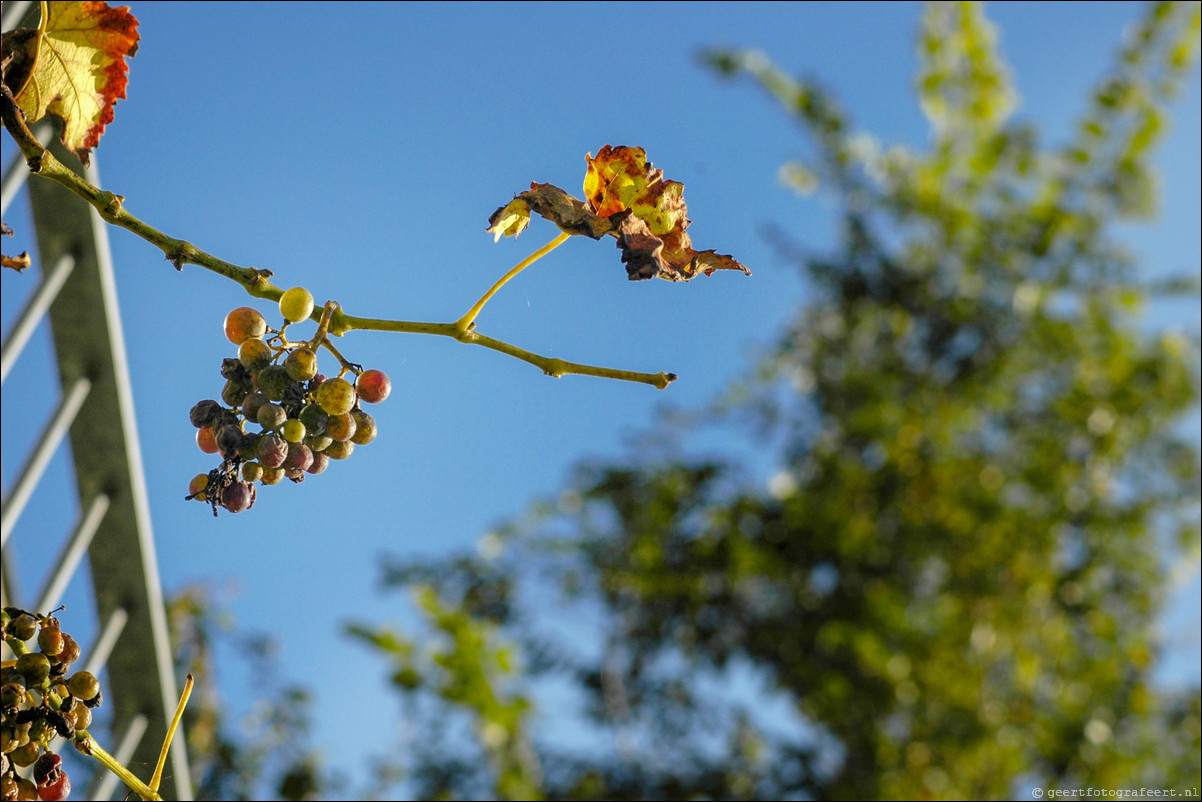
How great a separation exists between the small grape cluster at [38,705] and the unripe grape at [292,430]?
0.12 metres

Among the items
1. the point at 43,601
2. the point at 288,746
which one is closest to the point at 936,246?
the point at 288,746

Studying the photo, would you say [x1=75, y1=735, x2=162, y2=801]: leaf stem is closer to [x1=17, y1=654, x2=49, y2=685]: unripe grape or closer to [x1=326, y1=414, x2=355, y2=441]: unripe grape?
[x1=17, y1=654, x2=49, y2=685]: unripe grape

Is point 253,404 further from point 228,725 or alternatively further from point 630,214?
point 228,725

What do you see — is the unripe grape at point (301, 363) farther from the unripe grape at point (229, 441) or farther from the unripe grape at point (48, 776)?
the unripe grape at point (48, 776)

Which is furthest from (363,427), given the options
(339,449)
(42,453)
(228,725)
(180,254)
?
(228,725)

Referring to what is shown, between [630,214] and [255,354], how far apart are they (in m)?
0.17

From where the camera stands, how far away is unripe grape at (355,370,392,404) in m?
0.38

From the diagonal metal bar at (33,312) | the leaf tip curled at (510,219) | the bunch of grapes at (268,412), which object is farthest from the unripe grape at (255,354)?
the diagonal metal bar at (33,312)

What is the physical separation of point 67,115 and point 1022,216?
2.74 metres

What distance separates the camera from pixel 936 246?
272 centimetres

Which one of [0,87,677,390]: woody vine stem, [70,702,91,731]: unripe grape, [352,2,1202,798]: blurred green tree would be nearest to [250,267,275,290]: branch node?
[0,87,677,390]: woody vine stem

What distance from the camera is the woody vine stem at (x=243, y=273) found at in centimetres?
30

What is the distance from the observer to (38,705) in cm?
34

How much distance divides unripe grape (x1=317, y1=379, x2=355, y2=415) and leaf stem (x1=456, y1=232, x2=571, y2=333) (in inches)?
2.4
